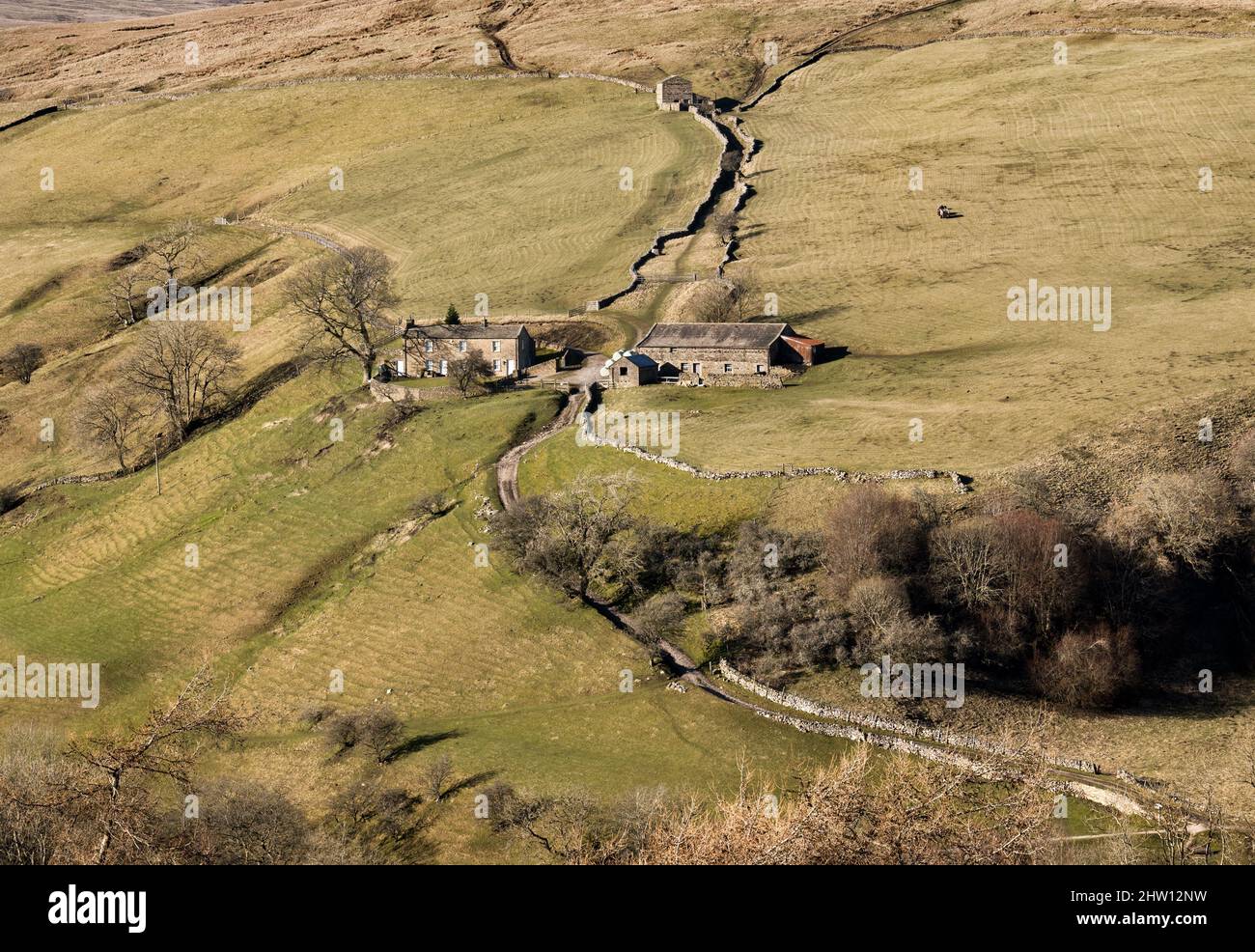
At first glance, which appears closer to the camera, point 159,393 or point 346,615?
point 346,615

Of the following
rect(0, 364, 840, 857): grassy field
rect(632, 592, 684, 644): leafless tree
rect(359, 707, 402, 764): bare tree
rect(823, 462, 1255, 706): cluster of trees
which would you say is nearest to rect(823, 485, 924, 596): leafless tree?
rect(823, 462, 1255, 706): cluster of trees

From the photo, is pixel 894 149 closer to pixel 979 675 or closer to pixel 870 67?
pixel 870 67

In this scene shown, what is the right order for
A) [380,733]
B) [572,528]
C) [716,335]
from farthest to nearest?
1. [716,335]
2. [572,528]
3. [380,733]

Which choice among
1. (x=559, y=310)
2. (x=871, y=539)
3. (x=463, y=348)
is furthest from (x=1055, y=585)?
(x=559, y=310)

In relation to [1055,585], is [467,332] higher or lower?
higher

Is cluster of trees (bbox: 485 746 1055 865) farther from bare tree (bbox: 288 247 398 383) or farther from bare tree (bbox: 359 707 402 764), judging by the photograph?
bare tree (bbox: 288 247 398 383)

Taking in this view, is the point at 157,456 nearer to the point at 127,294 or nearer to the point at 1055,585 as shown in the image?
the point at 127,294

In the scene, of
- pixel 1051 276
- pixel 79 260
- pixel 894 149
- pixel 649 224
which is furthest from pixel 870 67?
pixel 79 260
